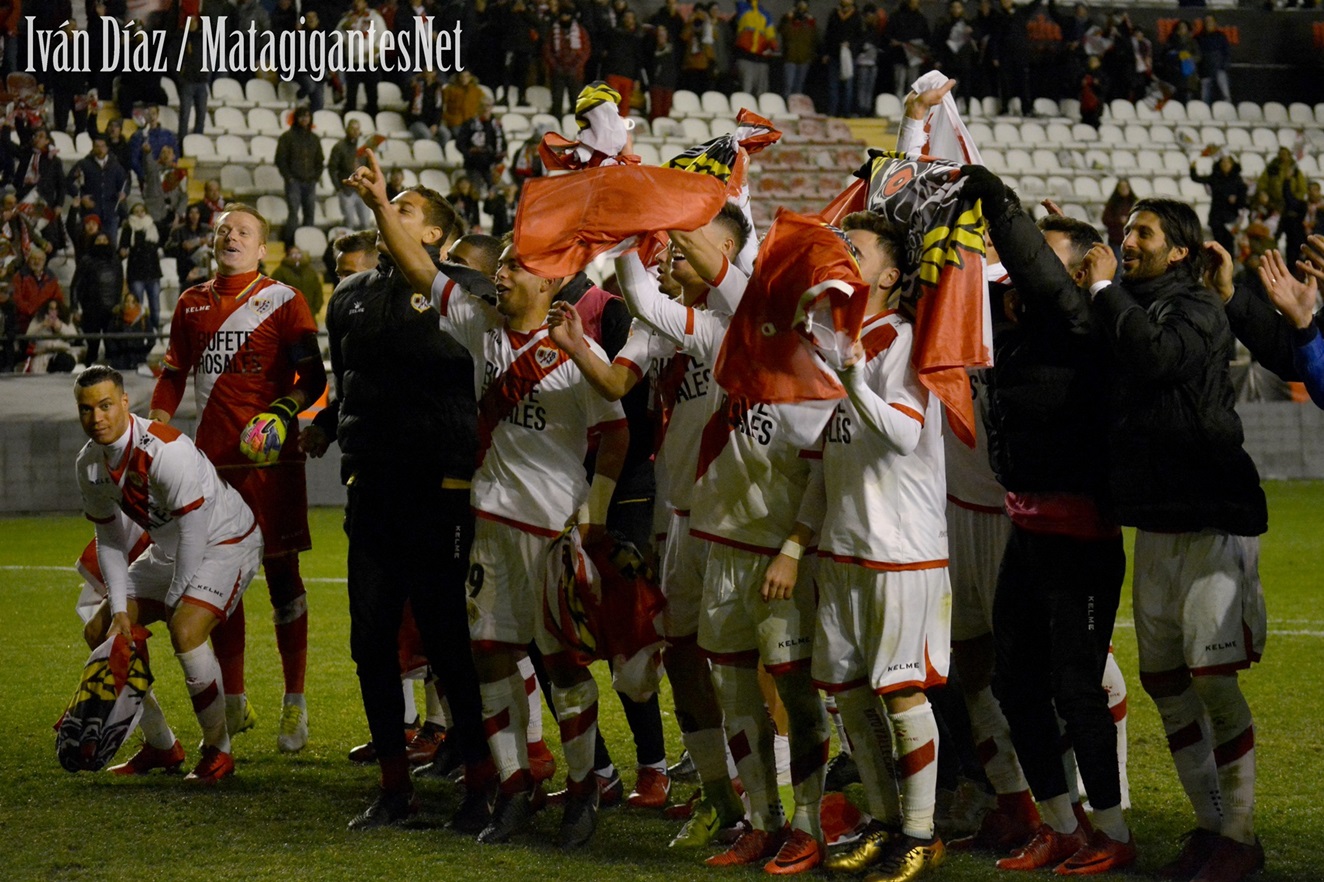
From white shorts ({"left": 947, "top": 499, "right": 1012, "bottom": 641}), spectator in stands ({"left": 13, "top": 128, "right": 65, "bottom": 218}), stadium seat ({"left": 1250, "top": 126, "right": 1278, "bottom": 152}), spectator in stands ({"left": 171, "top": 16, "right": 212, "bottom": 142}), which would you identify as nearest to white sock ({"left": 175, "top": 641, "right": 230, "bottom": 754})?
white shorts ({"left": 947, "top": 499, "right": 1012, "bottom": 641})

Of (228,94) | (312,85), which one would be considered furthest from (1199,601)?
(228,94)

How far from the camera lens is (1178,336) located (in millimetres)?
4109

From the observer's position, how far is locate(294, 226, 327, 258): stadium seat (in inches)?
693

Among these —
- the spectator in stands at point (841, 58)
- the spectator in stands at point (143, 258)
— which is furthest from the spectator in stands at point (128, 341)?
the spectator in stands at point (841, 58)

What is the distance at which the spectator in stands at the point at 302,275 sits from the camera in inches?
628

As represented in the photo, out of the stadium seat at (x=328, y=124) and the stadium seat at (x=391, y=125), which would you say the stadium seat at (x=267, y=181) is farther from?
the stadium seat at (x=391, y=125)

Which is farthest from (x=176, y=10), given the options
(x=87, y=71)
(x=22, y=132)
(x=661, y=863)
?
(x=661, y=863)

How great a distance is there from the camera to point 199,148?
1845cm

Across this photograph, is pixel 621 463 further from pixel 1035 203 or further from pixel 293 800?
pixel 1035 203

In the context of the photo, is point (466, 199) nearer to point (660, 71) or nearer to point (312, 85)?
point (312, 85)

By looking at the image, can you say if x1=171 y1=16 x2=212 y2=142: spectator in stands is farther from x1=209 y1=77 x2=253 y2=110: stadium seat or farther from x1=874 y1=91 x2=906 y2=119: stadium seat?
x1=874 y1=91 x2=906 y2=119: stadium seat

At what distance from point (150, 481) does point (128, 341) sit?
31.0ft

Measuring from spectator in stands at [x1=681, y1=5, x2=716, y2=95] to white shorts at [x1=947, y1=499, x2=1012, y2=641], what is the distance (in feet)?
56.7

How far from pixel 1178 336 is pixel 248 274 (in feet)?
11.9
